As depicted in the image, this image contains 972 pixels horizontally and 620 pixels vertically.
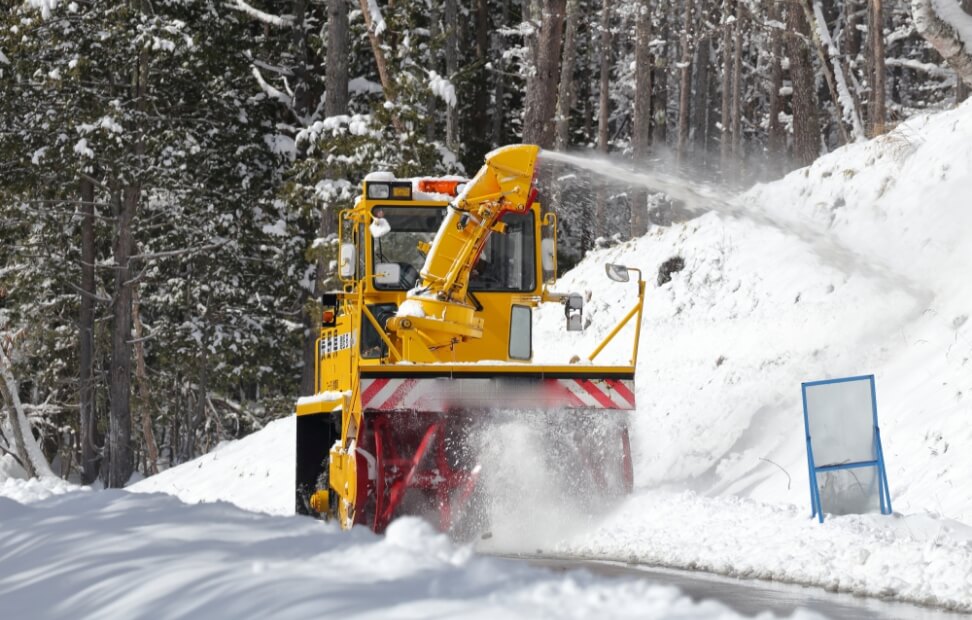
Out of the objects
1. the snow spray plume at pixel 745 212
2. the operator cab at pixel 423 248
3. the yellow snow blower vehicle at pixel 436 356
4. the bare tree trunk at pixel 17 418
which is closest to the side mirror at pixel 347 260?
the yellow snow blower vehicle at pixel 436 356

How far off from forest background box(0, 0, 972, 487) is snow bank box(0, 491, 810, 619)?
14.9 meters

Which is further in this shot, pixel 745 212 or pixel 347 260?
pixel 745 212

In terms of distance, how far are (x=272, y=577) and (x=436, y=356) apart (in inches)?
263

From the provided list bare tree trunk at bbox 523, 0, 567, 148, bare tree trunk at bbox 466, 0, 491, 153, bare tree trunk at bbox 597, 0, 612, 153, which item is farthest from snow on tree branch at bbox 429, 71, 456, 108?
bare tree trunk at bbox 597, 0, 612, 153

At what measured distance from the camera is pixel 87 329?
31719mm

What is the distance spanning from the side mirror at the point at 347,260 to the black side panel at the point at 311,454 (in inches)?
62.5

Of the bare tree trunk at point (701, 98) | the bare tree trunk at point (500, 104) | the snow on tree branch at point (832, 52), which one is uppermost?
the bare tree trunk at point (701, 98)

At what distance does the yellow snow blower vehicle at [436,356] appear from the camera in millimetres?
10398

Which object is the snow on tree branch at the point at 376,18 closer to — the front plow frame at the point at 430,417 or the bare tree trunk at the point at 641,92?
the bare tree trunk at the point at 641,92

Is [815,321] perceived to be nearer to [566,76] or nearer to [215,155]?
[215,155]

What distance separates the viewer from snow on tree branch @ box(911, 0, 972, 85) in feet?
40.1

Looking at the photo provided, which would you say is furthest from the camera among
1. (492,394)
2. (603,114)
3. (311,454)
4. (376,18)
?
(603,114)

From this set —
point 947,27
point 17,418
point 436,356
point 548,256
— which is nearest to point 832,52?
point 947,27

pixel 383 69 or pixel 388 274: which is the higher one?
pixel 383 69
